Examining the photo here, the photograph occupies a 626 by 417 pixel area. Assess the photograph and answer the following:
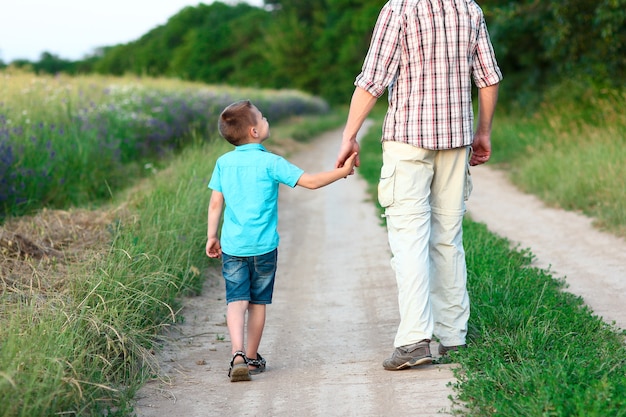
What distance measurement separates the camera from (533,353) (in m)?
3.98

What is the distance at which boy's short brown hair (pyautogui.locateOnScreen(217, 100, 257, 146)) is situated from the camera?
14.5 ft

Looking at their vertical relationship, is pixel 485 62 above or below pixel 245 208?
above

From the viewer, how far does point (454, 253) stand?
4.45 meters

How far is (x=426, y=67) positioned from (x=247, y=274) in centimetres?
144

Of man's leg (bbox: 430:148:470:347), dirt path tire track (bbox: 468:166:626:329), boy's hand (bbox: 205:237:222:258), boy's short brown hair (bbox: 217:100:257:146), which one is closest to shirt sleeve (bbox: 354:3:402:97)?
man's leg (bbox: 430:148:470:347)

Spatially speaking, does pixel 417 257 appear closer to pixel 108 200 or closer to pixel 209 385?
pixel 209 385

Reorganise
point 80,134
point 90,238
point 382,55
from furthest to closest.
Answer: point 80,134 → point 90,238 → point 382,55

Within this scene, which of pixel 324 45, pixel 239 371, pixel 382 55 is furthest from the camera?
pixel 324 45

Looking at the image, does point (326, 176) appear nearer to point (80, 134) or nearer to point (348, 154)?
point (348, 154)

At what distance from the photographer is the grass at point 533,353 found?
3.30 meters

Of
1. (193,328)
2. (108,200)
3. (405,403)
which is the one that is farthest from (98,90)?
(405,403)

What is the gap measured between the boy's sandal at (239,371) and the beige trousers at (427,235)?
31.4 inches

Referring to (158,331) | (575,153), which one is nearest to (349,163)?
(158,331)

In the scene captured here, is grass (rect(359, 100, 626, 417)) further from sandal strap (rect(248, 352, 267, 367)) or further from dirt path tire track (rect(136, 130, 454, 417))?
sandal strap (rect(248, 352, 267, 367))
